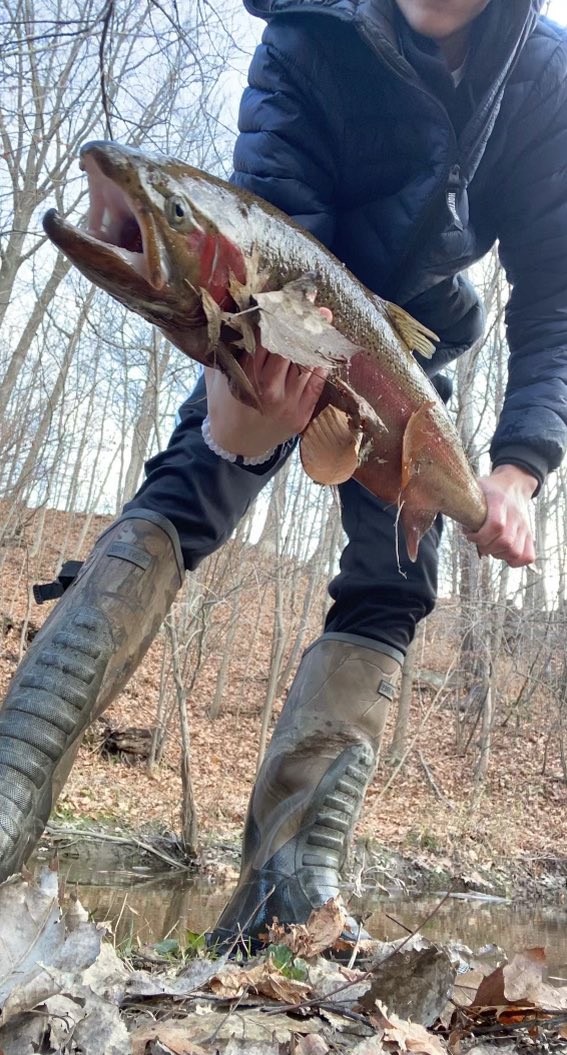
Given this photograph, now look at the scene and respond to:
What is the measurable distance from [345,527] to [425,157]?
1.26 metres

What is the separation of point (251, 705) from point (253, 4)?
11.8 metres

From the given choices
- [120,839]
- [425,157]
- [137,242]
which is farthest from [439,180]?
[120,839]

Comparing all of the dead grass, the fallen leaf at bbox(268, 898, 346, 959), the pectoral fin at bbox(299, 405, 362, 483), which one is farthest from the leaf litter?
the dead grass

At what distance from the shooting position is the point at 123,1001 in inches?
45.2

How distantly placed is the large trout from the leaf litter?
991 millimetres

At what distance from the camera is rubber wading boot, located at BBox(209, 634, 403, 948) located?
2.09 metres

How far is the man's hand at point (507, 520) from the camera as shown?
2342 millimetres

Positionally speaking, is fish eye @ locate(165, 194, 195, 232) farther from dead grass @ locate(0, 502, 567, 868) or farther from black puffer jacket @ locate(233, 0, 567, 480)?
dead grass @ locate(0, 502, 567, 868)

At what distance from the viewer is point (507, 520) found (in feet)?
7.71

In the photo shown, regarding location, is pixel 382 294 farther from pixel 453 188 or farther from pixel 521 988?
pixel 521 988

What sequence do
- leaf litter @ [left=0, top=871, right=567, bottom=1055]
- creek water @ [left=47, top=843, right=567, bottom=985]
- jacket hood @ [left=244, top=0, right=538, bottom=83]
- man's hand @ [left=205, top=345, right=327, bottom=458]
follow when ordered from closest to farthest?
leaf litter @ [left=0, top=871, right=567, bottom=1055] < man's hand @ [left=205, top=345, right=327, bottom=458] < jacket hood @ [left=244, top=0, right=538, bottom=83] < creek water @ [left=47, top=843, right=567, bottom=985]

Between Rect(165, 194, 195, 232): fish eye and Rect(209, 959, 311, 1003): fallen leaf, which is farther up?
Rect(165, 194, 195, 232): fish eye

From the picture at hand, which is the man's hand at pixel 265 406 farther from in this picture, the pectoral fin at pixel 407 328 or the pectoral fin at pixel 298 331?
the pectoral fin at pixel 407 328

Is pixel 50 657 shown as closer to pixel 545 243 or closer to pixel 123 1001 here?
pixel 123 1001
